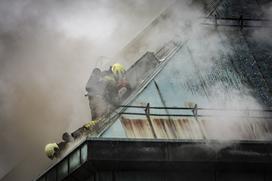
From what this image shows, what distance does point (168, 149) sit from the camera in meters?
20.9

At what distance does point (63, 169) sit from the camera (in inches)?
860

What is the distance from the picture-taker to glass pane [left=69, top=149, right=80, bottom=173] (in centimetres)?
2111

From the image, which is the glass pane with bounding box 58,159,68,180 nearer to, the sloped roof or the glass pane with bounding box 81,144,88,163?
the glass pane with bounding box 81,144,88,163

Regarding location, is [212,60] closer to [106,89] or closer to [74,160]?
[106,89]

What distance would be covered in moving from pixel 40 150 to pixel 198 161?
12224 millimetres

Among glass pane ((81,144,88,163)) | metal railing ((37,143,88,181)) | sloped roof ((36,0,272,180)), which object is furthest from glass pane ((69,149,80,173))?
sloped roof ((36,0,272,180))

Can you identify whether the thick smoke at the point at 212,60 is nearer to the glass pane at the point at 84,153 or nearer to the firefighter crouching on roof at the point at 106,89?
the firefighter crouching on roof at the point at 106,89

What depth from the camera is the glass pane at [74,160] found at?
69.3ft

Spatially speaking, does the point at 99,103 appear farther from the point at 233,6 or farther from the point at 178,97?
the point at 233,6

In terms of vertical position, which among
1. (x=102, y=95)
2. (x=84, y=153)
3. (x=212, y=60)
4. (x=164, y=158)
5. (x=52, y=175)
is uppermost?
(x=212, y=60)

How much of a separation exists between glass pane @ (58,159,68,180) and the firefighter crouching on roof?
180 cm

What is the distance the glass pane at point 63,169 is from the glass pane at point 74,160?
0.93ft

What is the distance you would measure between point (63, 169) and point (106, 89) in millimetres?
2645

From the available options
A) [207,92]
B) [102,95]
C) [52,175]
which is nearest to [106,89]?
[102,95]
